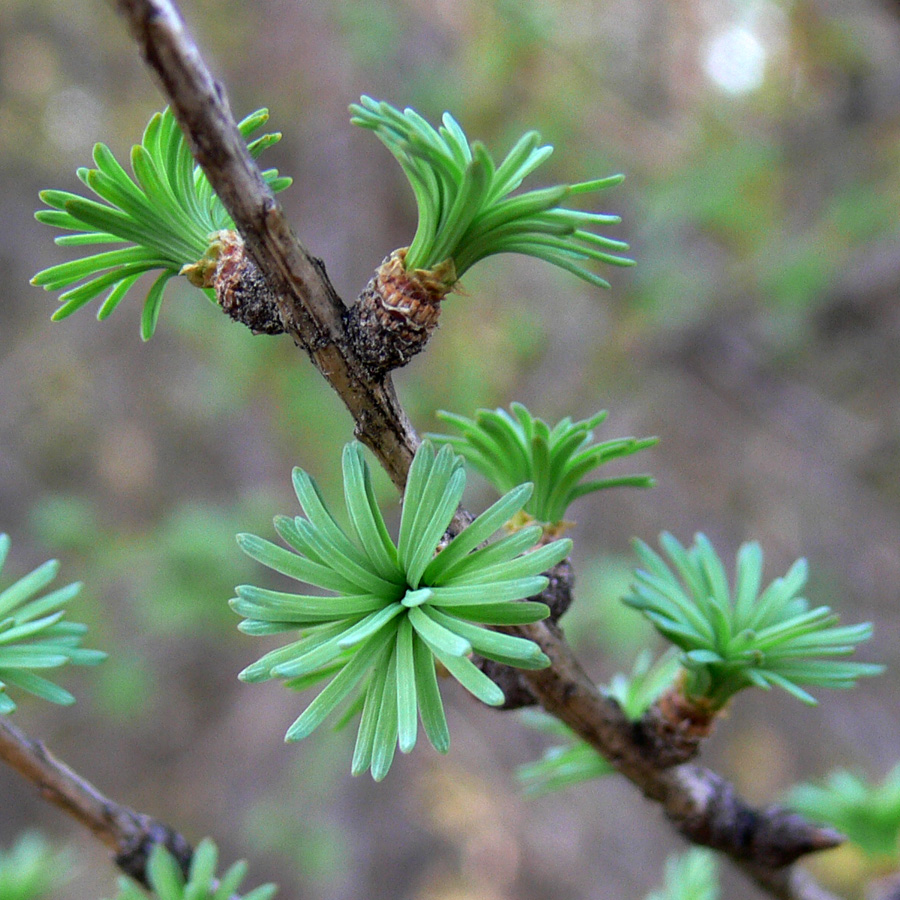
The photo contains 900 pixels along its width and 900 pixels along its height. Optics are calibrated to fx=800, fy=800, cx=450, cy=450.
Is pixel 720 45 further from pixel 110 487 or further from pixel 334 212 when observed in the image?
pixel 110 487

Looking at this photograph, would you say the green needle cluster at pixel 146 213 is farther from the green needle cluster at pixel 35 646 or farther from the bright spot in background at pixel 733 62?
the bright spot in background at pixel 733 62

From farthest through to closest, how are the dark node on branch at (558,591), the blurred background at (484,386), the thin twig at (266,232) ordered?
the blurred background at (484,386), the dark node on branch at (558,591), the thin twig at (266,232)

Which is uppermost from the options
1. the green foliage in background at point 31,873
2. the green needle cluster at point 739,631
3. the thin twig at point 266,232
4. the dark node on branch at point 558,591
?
the green needle cluster at point 739,631

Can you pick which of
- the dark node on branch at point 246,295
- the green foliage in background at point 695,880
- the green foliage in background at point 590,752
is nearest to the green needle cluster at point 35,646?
the dark node on branch at point 246,295

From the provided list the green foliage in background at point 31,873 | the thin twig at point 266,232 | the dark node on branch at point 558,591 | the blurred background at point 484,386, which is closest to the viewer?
the thin twig at point 266,232

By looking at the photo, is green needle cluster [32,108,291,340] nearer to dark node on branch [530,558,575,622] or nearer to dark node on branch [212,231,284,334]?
dark node on branch [212,231,284,334]

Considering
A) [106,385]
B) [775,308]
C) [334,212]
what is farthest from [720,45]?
[106,385]

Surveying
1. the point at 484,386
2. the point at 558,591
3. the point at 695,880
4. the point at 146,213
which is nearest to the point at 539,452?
the point at 558,591

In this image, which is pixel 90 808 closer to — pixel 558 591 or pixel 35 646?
pixel 35 646
